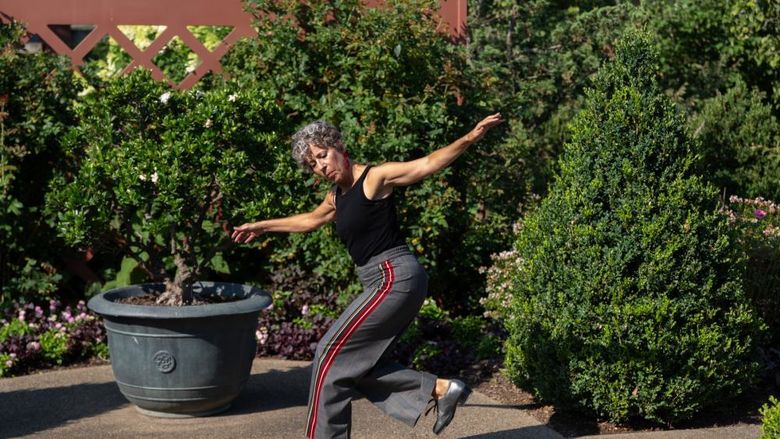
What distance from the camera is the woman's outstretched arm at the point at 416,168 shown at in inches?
177

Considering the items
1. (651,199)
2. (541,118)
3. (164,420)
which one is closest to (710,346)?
(651,199)

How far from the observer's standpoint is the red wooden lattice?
26.2 feet

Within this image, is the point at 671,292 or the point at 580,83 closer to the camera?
the point at 671,292

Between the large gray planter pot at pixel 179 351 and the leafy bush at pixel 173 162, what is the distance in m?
0.44

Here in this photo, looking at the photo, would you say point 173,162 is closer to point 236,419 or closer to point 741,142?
point 236,419

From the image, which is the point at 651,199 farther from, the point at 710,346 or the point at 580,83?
the point at 580,83

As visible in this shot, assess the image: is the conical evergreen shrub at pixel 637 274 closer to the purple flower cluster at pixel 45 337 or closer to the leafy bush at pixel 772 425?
the leafy bush at pixel 772 425

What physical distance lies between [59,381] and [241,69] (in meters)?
2.75

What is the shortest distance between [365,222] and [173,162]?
1.38 meters

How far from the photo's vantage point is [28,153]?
7367 millimetres

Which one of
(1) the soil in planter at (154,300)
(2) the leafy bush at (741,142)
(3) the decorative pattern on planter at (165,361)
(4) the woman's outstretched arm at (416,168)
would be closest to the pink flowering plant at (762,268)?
(4) the woman's outstretched arm at (416,168)

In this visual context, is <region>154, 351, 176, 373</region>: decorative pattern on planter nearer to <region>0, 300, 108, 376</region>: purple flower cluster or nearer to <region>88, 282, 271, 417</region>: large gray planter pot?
<region>88, 282, 271, 417</region>: large gray planter pot

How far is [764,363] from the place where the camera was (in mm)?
6027

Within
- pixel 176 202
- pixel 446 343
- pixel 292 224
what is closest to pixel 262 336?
pixel 446 343
